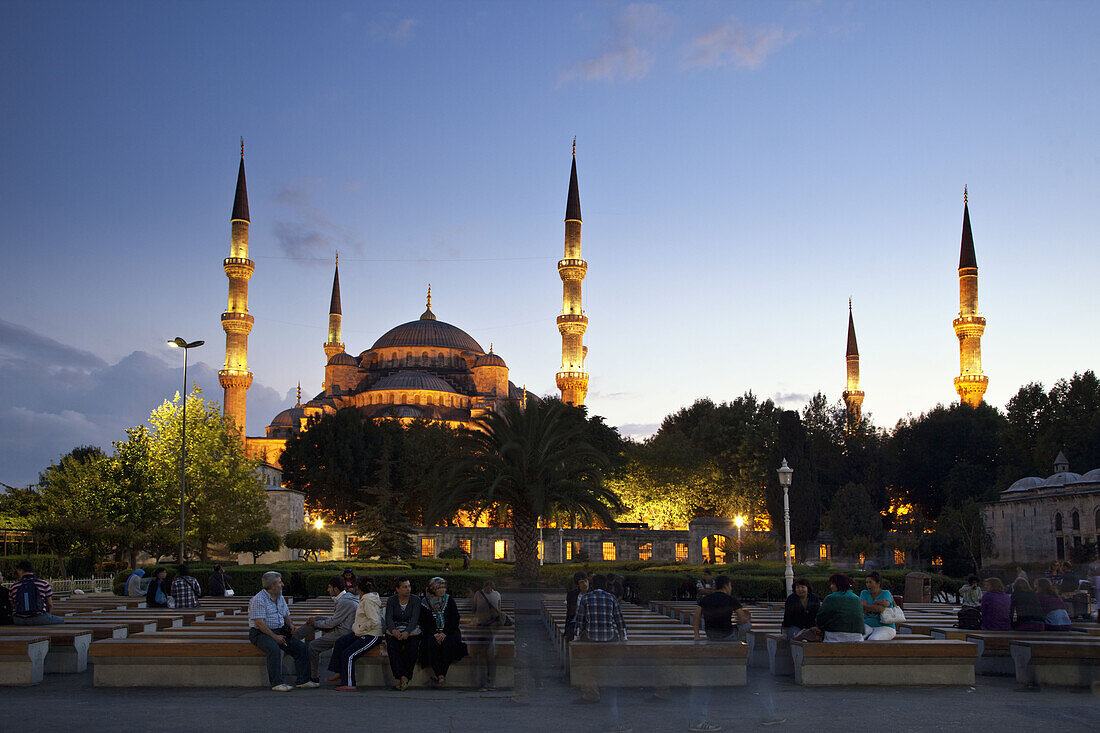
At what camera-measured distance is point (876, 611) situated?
11.2 meters

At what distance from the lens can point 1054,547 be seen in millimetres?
45906

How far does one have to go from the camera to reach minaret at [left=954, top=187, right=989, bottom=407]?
71.1 m

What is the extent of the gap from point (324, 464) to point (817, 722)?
182 feet

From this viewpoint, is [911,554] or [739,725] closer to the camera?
[739,725]

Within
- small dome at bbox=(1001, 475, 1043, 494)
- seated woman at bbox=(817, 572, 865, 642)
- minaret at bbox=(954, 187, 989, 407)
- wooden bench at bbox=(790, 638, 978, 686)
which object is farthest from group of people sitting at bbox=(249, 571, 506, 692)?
minaret at bbox=(954, 187, 989, 407)

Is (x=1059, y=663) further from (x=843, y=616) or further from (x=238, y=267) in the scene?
(x=238, y=267)

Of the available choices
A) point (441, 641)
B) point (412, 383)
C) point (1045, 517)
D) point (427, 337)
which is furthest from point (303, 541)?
point (427, 337)

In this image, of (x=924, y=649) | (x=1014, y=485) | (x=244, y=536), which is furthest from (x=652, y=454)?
(x=924, y=649)

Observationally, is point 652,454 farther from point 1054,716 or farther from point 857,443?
point 1054,716

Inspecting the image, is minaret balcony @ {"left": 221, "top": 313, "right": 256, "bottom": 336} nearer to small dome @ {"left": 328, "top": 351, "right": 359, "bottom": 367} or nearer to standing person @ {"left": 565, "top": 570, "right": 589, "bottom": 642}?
small dome @ {"left": 328, "top": 351, "right": 359, "bottom": 367}

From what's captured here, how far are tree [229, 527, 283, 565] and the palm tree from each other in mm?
11826

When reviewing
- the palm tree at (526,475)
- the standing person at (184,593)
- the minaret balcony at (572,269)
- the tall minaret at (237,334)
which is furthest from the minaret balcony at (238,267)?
the standing person at (184,593)

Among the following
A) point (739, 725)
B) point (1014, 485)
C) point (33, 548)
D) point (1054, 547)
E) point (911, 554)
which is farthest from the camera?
point (911, 554)

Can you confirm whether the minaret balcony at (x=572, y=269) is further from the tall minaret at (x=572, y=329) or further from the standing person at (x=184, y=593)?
the standing person at (x=184, y=593)
